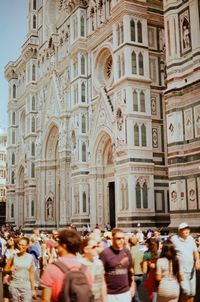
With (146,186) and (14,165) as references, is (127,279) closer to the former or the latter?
(146,186)

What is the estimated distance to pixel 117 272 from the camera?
6.05 meters

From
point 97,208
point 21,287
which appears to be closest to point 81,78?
point 97,208

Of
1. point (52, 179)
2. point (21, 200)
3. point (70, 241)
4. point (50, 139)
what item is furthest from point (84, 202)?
point (70, 241)

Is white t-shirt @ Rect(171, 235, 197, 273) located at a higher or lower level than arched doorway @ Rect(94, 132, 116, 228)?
lower

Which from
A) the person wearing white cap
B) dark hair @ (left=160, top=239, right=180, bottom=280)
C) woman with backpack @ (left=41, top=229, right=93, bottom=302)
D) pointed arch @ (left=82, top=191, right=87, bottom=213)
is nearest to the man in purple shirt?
dark hair @ (left=160, top=239, right=180, bottom=280)

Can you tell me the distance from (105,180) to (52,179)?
10.6 metres

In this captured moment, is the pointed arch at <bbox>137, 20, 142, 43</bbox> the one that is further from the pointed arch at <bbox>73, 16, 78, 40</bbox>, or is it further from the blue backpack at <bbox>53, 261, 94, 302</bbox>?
the blue backpack at <bbox>53, 261, 94, 302</bbox>

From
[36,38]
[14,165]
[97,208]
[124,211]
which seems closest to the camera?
[124,211]

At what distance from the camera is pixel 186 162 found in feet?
71.6

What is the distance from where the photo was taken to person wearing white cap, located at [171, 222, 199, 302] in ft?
23.0

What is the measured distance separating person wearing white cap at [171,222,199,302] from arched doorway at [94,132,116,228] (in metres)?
23.1

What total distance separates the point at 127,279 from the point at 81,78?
2879 cm

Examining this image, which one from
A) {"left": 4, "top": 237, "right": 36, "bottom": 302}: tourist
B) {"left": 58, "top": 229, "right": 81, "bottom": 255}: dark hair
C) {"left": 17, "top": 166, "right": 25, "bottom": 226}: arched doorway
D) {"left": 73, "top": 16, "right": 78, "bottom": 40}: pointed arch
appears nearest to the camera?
{"left": 58, "top": 229, "right": 81, "bottom": 255}: dark hair

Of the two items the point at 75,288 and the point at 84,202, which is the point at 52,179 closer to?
the point at 84,202
